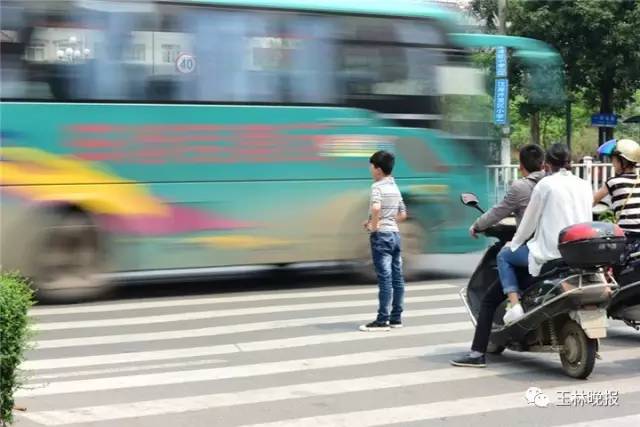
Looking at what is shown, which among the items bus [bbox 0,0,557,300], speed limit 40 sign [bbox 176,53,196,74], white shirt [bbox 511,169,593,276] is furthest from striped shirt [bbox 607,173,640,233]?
speed limit 40 sign [bbox 176,53,196,74]

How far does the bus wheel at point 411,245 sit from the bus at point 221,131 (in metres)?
0.03

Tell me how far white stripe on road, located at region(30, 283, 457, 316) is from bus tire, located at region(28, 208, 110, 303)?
0.23 meters

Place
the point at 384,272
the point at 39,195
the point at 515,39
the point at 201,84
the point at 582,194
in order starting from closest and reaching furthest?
the point at 582,194 → the point at 384,272 → the point at 39,195 → the point at 201,84 → the point at 515,39

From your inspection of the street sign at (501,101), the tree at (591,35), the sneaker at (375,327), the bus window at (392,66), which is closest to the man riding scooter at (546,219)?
the sneaker at (375,327)

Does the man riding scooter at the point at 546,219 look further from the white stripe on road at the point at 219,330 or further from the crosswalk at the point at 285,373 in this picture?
the white stripe on road at the point at 219,330

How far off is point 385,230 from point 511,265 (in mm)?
1751

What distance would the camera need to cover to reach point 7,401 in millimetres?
4441

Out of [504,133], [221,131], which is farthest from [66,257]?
[504,133]

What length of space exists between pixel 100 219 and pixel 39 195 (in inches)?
25.7

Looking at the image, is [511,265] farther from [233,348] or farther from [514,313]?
[233,348]

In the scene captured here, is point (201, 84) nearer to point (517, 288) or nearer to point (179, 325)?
point (179, 325)

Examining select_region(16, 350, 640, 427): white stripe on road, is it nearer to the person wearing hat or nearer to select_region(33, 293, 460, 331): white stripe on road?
the person wearing hat

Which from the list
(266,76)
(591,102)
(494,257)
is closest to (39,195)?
(266,76)

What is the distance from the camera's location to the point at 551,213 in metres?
6.00
